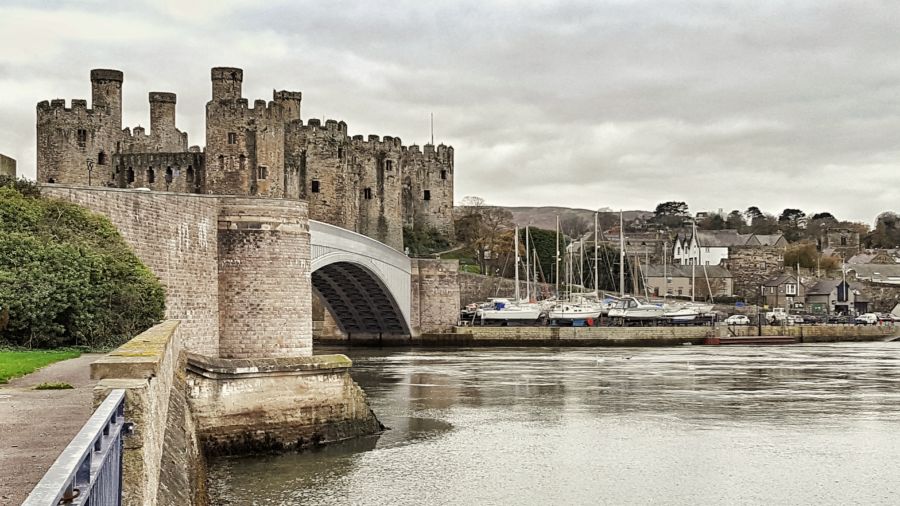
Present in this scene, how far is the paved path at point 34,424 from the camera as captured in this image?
20.3ft

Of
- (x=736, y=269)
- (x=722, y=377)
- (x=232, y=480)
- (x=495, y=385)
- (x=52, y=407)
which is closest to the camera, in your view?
(x=52, y=407)

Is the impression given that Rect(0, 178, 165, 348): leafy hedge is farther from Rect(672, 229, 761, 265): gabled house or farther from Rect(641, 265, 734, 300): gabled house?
Rect(672, 229, 761, 265): gabled house

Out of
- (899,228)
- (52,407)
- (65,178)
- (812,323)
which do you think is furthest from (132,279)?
(899,228)

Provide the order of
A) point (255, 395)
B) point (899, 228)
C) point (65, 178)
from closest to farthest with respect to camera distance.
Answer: point (255, 395)
point (65, 178)
point (899, 228)

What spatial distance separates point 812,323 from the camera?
209 feet

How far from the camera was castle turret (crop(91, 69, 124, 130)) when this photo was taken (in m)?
51.7

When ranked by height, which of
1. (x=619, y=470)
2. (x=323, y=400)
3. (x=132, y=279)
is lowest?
(x=619, y=470)

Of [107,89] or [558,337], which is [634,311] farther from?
[107,89]

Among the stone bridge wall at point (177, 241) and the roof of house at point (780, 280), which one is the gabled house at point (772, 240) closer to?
the roof of house at point (780, 280)

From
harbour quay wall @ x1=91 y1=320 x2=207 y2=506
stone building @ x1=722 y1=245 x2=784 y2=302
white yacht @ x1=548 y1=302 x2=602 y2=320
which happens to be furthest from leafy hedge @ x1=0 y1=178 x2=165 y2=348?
stone building @ x1=722 y1=245 x2=784 y2=302

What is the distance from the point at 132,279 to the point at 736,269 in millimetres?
82590

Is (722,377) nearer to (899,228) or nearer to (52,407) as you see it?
(52,407)

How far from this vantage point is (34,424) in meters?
8.06

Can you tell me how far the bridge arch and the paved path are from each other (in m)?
23.9
